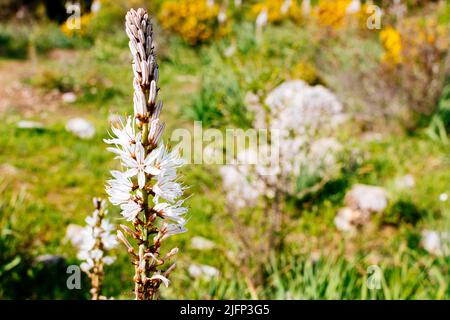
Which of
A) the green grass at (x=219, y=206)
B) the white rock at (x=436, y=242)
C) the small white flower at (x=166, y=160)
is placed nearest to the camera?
the small white flower at (x=166, y=160)

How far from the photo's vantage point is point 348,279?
323 centimetres

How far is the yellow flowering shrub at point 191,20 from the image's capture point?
10711 mm

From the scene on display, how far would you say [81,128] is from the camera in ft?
20.2

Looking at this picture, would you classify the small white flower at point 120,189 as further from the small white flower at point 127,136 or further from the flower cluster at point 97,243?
the flower cluster at point 97,243

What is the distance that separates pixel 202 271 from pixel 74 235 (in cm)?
126

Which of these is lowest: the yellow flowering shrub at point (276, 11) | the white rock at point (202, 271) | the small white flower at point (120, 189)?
the white rock at point (202, 271)

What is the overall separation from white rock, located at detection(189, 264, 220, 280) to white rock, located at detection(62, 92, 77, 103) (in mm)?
4802

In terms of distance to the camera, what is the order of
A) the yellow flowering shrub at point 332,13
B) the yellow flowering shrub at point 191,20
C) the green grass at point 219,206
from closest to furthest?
1. the green grass at point 219,206
2. the yellow flowering shrub at point 191,20
3. the yellow flowering shrub at point 332,13

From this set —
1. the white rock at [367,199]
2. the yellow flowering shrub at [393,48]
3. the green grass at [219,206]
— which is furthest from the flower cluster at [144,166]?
the yellow flowering shrub at [393,48]

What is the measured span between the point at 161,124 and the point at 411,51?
588cm

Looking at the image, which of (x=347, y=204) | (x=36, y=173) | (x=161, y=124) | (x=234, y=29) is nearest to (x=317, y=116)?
(x=347, y=204)

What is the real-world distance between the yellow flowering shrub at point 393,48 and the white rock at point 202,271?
446cm

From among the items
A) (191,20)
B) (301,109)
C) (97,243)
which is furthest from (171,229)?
(191,20)
